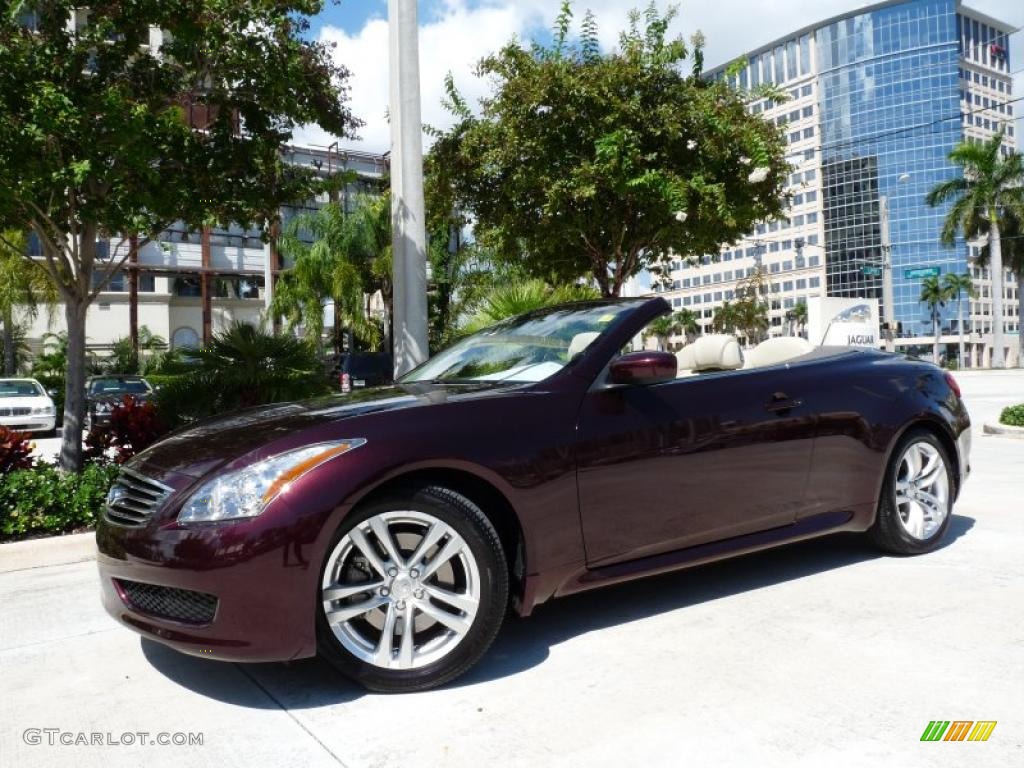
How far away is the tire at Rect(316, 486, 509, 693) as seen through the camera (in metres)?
2.93

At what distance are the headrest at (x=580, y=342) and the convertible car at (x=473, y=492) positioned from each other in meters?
0.01

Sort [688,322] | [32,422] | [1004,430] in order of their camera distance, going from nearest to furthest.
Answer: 1. [1004,430]
2. [32,422]
3. [688,322]

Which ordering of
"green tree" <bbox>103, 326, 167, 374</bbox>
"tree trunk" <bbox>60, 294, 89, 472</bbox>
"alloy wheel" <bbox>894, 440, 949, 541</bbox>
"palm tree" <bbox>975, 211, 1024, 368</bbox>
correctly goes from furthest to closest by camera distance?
1. "palm tree" <bbox>975, 211, 1024, 368</bbox>
2. "green tree" <bbox>103, 326, 167, 374</bbox>
3. "tree trunk" <bbox>60, 294, 89, 472</bbox>
4. "alloy wheel" <bbox>894, 440, 949, 541</bbox>

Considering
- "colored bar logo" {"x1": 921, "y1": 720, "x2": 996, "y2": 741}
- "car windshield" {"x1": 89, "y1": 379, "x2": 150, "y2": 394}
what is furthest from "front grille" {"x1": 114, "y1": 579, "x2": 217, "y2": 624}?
"car windshield" {"x1": 89, "y1": 379, "x2": 150, "y2": 394}

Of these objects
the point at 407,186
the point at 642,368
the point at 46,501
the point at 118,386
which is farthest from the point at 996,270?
the point at 46,501

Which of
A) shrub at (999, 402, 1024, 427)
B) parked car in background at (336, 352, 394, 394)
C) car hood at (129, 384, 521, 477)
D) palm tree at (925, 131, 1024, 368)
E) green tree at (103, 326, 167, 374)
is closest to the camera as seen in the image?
car hood at (129, 384, 521, 477)

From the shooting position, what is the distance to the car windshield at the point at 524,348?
377cm

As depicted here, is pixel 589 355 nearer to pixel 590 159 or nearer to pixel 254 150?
pixel 254 150

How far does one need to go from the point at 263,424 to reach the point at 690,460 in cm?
181

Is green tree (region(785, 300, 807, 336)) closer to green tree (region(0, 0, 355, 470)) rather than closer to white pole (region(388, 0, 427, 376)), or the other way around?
white pole (region(388, 0, 427, 376))

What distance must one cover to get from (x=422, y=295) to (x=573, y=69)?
19.9 ft

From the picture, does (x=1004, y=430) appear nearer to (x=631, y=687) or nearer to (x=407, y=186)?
(x=407, y=186)

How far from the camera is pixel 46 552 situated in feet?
17.4

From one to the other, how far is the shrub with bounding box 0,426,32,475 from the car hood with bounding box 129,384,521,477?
308cm
